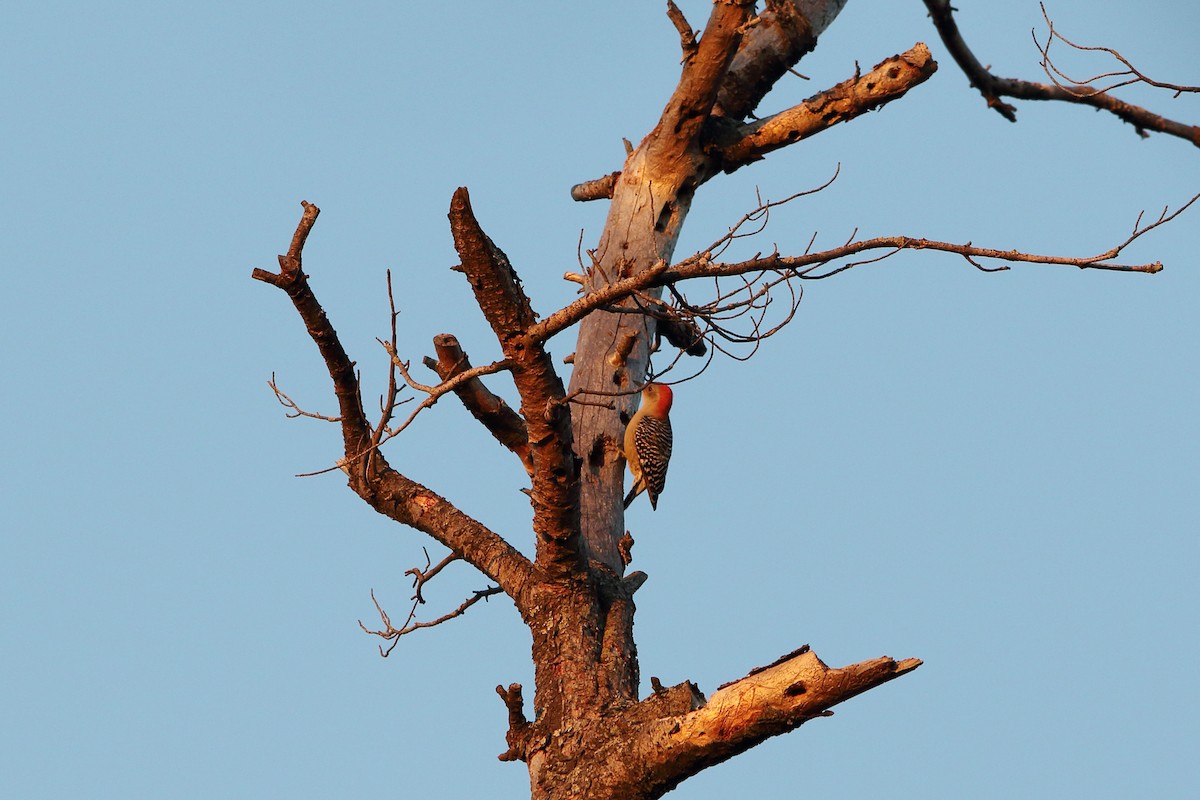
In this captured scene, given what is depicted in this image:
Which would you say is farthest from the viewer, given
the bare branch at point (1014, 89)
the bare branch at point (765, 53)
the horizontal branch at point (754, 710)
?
the bare branch at point (765, 53)

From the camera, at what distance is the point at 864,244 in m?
3.69

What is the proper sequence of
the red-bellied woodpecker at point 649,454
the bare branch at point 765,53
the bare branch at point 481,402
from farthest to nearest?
1. the red-bellied woodpecker at point 649,454
2. the bare branch at point 765,53
3. the bare branch at point 481,402

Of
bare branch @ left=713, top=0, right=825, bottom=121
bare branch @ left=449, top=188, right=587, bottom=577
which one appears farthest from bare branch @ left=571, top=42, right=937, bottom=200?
bare branch @ left=449, top=188, right=587, bottom=577

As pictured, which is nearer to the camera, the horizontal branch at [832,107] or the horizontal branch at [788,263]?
the horizontal branch at [788,263]

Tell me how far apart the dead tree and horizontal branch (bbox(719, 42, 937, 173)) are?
11mm

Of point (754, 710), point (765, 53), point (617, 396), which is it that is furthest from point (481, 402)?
point (765, 53)

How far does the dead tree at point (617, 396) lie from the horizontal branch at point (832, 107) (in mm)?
11

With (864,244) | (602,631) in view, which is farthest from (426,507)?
(864,244)

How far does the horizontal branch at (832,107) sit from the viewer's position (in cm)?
589

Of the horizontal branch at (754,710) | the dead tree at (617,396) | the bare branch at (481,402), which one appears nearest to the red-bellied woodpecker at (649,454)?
the dead tree at (617,396)

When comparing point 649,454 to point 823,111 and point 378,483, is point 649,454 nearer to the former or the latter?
point 823,111

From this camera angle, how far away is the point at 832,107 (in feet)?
20.0

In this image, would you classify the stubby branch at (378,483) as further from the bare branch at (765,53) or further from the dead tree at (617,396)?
the bare branch at (765,53)

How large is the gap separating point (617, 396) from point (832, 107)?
7.62 feet
